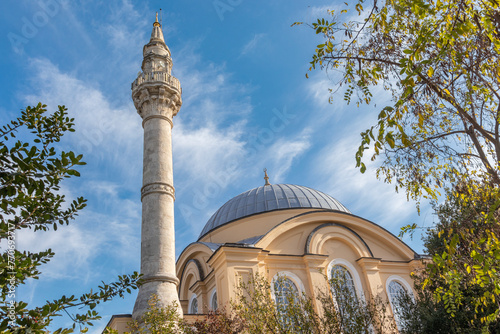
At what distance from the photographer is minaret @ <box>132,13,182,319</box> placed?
1280 cm

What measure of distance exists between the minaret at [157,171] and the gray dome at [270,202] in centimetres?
720

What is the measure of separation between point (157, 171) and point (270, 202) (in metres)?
8.66

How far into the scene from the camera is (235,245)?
15898mm

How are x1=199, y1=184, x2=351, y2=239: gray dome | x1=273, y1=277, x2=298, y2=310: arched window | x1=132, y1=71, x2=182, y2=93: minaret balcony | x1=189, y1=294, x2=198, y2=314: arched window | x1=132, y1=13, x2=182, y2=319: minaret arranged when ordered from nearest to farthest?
x1=273, y1=277, x2=298, y2=310: arched window, x1=132, y1=13, x2=182, y2=319: minaret, x1=132, y1=71, x2=182, y2=93: minaret balcony, x1=189, y1=294, x2=198, y2=314: arched window, x1=199, y1=184, x2=351, y2=239: gray dome

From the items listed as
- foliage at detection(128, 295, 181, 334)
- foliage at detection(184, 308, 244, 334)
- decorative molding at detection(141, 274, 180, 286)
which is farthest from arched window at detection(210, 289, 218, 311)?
foliage at detection(128, 295, 181, 334)

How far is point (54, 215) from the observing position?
4.17m

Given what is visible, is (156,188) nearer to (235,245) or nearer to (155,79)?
(235,245)

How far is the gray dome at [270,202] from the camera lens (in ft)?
71.5

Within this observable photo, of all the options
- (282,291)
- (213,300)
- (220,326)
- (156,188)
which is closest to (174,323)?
(220,326)

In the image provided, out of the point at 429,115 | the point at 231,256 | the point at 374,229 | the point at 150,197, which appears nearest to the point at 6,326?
the point at 429,115

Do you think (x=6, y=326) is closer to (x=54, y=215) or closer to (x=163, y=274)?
(x=54, y=215)

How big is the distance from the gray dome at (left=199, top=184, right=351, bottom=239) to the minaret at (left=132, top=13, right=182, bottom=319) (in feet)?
23.6

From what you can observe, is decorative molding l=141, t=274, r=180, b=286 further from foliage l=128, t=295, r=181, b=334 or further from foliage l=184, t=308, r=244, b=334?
foliage l=184, t=308, r=244, b=334

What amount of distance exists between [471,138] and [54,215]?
6.05m
